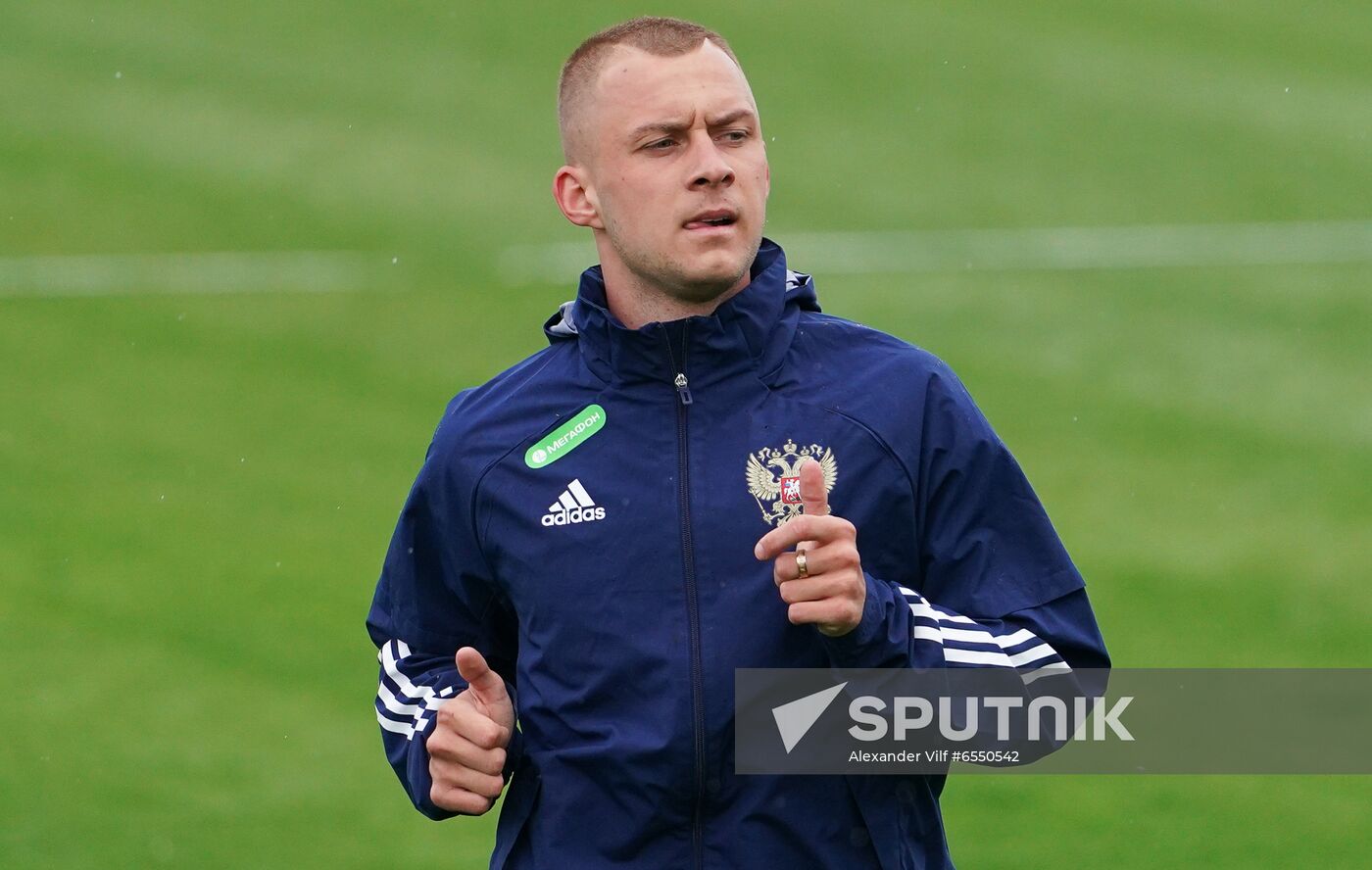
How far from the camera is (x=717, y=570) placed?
402cm

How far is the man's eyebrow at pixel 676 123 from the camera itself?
4.25 meters

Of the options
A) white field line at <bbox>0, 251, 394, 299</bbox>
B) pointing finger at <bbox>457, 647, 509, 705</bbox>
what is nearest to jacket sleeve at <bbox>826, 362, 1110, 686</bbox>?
pointing finger at <bbox>457, 647, 509, 705</bbox>

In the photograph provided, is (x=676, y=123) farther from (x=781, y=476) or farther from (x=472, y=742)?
(x=472, y=742)

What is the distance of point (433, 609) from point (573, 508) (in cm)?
42

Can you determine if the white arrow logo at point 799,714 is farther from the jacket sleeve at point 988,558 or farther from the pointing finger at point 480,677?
the pointing finger at point 480,677

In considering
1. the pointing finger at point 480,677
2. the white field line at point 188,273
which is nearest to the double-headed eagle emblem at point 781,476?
the pointing finger at point 480,677

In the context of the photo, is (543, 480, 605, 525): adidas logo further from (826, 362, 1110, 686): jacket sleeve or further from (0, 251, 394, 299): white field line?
(0, 251, 394, 299): white field line

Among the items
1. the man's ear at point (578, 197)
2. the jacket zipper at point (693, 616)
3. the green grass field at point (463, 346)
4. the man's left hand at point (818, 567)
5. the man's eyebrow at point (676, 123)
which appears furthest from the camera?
the green grass field at point (463, 346)

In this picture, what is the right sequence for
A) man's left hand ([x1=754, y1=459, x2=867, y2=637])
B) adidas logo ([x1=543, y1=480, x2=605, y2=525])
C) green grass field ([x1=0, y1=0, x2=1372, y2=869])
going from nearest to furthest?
1. man's left hand ([x1=754, y1=459, x2=867, y2=637])
2. adidas logo ([x1=543, y1=480, x2=605, y2=525])
3. green grass field ([x1=0, y1=0, x2=1372, y2=869])

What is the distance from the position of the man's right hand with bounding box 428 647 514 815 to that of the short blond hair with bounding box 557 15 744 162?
1049 mm

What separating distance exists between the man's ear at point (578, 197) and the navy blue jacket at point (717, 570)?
241 millimetres

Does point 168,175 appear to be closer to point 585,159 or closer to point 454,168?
point 454,168

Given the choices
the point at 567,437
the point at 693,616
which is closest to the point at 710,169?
the point at 567,437

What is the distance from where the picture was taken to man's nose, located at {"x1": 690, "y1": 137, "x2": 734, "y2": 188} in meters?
4.18
